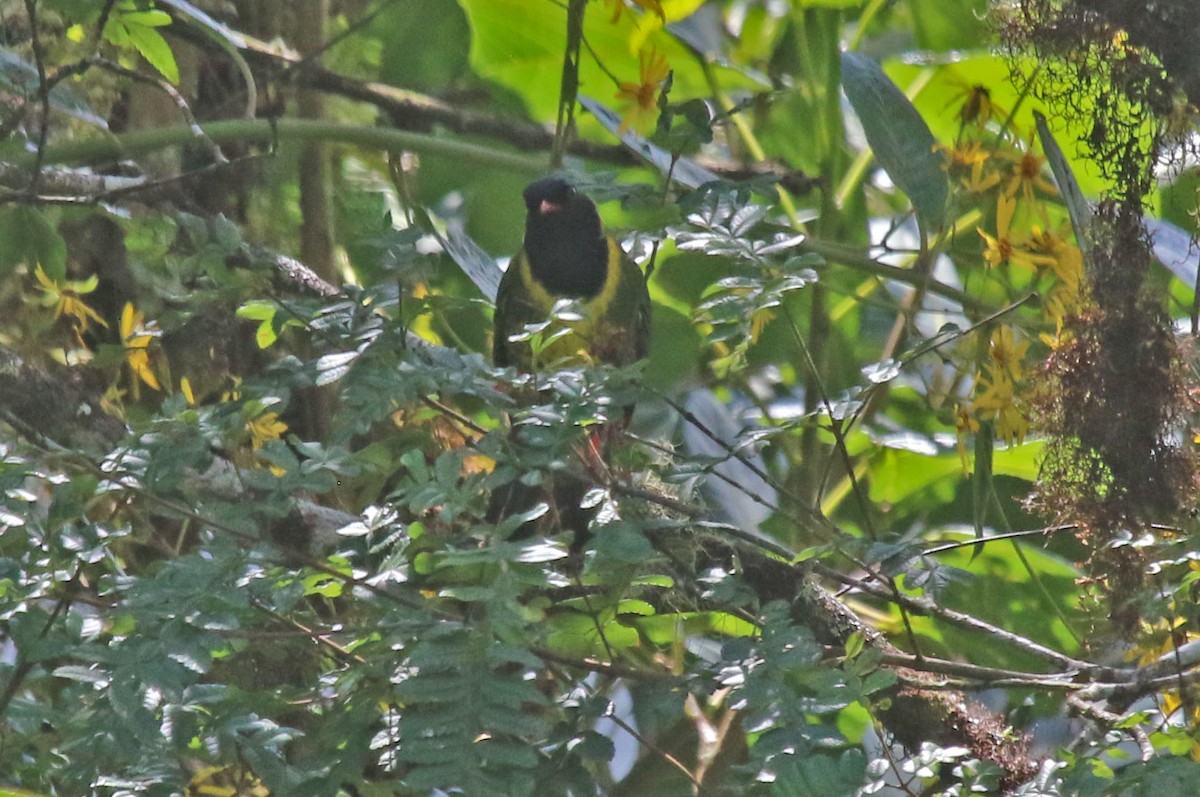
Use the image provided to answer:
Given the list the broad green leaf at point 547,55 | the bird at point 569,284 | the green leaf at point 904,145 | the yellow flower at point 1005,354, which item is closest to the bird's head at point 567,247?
the bird at point 569,284

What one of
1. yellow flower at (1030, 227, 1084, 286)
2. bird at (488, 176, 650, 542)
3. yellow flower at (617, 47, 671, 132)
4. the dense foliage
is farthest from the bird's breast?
yellow flower at (1030, 227, 1084, 286)

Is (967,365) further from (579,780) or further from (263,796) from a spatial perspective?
(263,796)

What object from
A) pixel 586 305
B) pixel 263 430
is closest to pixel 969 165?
pixel 586 305

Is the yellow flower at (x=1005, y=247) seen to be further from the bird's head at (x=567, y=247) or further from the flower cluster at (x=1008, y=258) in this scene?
the bird's head at (x=567, y=247)

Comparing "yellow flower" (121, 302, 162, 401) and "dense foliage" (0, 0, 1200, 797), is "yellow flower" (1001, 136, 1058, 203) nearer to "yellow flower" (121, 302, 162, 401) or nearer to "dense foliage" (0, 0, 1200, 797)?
"dense foliage" (0, 0, 1200, 797)

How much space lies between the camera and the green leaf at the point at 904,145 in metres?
1.51

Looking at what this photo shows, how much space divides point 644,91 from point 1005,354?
44cm

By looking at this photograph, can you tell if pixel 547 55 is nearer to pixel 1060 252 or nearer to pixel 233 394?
pixel 233 394

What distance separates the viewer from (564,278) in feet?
7.07

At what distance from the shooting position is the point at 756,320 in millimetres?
1251

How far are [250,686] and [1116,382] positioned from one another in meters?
0.93

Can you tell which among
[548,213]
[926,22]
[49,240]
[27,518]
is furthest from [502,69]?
[27,518]

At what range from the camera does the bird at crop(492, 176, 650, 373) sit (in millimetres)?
1964

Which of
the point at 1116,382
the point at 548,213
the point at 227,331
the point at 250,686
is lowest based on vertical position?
the point at 250,686
